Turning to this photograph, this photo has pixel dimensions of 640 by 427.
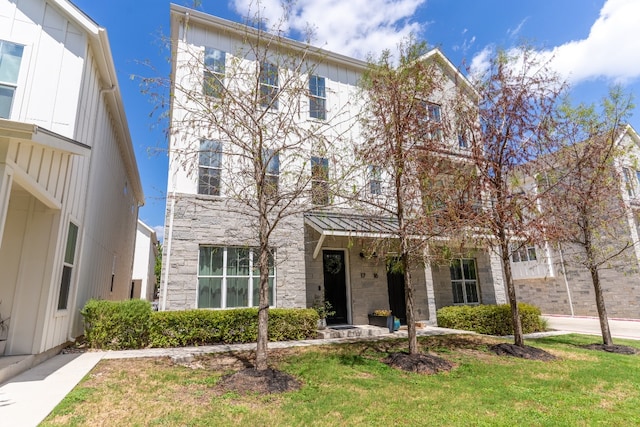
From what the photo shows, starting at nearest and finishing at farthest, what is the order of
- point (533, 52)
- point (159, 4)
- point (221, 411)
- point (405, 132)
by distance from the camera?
point (221, 411), point (405, 132), point (533, 52), point (159, 4)

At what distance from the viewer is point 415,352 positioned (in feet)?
22.0

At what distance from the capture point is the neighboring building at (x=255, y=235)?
8.38m

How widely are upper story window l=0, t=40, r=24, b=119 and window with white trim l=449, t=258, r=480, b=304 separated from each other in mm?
13539

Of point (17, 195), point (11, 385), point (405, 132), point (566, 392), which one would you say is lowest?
point (566, 392)

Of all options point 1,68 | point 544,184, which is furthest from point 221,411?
point 544,184

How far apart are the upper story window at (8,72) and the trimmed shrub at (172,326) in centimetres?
422

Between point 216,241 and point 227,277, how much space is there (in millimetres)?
1023

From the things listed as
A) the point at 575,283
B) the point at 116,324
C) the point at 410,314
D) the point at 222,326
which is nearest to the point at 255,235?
the point at 222,326

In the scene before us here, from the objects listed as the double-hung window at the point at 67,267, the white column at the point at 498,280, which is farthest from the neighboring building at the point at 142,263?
the white column at the point at 498,280

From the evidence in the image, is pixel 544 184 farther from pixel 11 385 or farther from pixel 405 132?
pixel 11 385

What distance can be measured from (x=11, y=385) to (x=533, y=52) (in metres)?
11.8

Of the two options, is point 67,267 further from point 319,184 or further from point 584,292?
point 584,292

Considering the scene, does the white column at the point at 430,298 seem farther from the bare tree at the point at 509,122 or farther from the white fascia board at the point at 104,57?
the white fascia board at the point at 104,57

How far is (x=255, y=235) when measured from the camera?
31.6ft
